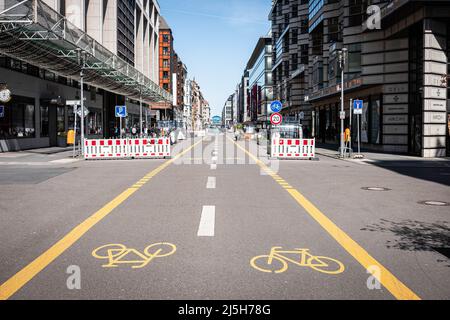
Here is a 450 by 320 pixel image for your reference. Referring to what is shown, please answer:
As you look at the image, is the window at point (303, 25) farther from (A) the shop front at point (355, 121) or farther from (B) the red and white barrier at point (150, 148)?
(B) the red and white barrier at point (150, 148)

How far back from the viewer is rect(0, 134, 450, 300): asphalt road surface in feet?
14.5

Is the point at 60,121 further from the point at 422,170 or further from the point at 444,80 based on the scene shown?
the point at 422,170

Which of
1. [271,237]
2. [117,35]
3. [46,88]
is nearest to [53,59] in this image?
[46,88]

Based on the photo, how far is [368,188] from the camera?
484 inches

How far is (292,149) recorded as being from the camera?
79.3 feet

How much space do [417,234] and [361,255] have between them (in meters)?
1.67

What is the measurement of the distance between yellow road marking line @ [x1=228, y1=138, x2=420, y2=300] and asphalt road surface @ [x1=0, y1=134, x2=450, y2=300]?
0.06 feet

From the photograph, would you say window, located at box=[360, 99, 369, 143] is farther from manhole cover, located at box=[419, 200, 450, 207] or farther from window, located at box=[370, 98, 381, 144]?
manhole cover, located at box=[419, 200, 450, 207]

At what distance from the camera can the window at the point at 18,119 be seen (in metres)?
29.0

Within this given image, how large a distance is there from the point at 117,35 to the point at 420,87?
1641 inches

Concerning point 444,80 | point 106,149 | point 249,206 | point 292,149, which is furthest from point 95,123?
point 249,206

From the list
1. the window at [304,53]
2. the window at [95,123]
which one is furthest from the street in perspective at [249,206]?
the window at [304,53]

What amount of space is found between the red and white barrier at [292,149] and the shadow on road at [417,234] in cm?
1618
